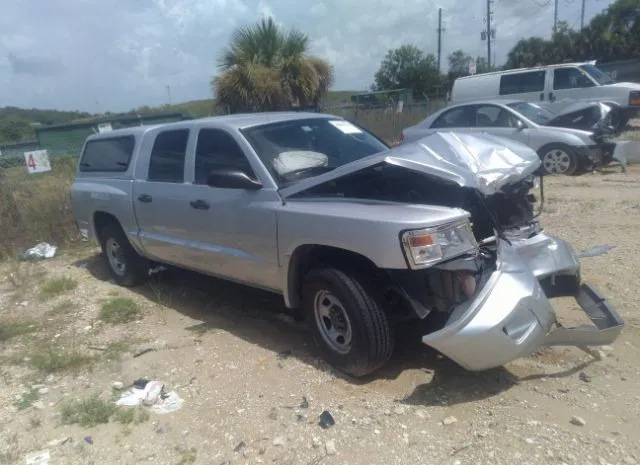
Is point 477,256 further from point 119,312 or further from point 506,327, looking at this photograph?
point 119,312

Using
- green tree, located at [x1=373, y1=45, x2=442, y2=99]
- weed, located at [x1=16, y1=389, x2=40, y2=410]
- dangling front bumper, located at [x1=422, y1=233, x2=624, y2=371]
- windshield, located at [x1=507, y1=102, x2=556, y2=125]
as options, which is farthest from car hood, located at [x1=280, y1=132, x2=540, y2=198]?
green tree, located at [x1=373, y1=45, x2=442, y2=99]

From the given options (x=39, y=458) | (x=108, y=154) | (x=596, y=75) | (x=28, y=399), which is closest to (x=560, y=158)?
(x=596, y=75)

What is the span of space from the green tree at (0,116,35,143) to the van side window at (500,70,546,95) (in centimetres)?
2554

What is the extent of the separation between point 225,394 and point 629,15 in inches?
1729

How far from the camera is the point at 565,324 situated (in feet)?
14.4

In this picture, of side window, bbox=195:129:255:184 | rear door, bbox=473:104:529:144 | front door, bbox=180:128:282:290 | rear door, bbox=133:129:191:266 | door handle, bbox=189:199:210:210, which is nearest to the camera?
front door, bbox=180:128:282:290

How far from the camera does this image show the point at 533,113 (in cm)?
1152

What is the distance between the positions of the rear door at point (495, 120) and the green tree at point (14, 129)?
2764 centimetres

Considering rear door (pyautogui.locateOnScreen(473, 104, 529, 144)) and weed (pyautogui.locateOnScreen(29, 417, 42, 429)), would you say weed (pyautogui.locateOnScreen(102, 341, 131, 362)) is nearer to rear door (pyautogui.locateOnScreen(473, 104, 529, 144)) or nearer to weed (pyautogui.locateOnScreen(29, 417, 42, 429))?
weed (pyautogui.locateOnScreen(29, 417, 42, 429))

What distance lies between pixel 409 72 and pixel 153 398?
46.8 metres

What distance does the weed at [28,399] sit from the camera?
4.01 meters

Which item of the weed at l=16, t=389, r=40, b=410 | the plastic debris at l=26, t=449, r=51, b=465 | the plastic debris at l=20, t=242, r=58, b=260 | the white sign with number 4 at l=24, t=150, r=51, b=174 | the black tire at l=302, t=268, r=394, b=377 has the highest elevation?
the white sign with number 4 at l=24, t=150, r=51, b=174

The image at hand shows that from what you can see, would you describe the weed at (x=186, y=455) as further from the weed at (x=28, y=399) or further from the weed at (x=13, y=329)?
the weed at (x=13, y=329)

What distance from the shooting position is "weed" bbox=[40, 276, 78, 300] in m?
6.52
